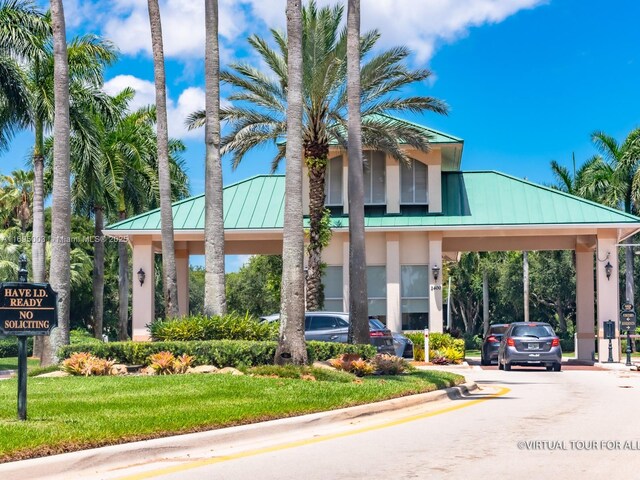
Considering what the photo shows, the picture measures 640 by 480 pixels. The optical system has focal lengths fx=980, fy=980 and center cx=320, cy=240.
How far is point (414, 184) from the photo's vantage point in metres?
39.0

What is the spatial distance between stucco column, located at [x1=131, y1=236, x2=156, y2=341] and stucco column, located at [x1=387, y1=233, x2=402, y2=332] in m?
9.13

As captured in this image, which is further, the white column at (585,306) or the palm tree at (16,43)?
the white column at (585,306)

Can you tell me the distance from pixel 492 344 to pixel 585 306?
6.57m

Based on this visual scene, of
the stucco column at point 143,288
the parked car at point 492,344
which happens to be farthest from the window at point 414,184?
the stucco column at point 143,288

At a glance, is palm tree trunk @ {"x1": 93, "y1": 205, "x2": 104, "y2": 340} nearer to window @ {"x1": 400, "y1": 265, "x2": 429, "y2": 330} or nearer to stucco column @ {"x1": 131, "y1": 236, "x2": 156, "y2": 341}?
stucco column @ {"x1": 131, "y1": 236, "x2": 156, "y2": 341}

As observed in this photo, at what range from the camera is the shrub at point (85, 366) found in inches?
771

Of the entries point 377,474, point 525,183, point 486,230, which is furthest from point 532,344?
point 377,474

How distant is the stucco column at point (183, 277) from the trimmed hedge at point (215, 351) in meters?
18.7

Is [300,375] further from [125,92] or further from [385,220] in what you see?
[125,92]

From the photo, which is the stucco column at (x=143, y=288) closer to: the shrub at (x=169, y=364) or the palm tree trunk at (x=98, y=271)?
the palm tree trunk at (x=98, y=271)

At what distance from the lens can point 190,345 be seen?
2022cm

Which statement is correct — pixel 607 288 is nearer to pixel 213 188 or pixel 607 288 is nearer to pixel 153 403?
pixel 213 188

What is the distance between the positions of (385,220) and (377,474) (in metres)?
28.7

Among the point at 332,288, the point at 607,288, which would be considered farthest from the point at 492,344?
the point at 332,288
